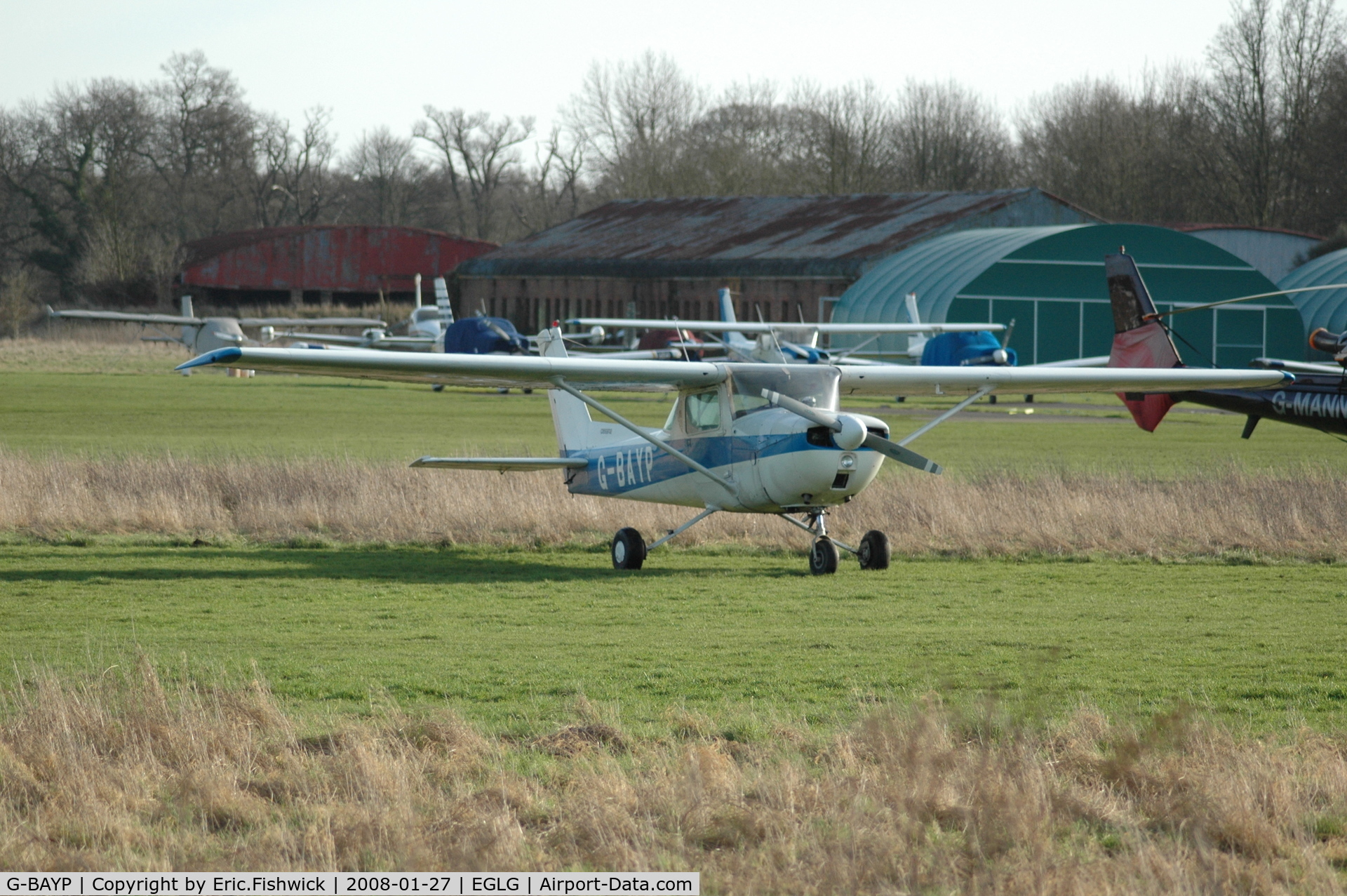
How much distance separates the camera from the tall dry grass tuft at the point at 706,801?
16.8 ft

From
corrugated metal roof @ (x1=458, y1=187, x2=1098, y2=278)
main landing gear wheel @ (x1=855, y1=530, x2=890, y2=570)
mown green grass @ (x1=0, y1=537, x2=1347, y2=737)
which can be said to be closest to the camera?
mown green grass @ (x1=0, y1=537, x2=1347, y2=737)

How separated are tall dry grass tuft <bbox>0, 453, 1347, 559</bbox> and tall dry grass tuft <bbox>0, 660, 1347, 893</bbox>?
9057 mm

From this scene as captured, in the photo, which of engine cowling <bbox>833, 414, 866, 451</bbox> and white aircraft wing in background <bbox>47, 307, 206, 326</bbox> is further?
white aircraft wing in background <bbox>47, 307, 206, 326</bbox>

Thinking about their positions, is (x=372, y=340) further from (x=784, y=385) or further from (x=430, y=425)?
(x=784, y=385)

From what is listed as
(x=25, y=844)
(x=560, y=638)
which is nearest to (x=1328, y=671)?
(x=560, y=638)

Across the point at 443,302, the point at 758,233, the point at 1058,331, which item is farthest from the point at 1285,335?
the point at 443,302

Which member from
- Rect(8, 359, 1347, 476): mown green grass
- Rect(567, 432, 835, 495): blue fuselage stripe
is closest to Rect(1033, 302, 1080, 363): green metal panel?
Rect(8, 359, 1347, 476): mown green grass

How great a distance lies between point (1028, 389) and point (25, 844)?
493 inches

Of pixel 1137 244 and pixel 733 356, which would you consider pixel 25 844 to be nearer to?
pixel 733 356

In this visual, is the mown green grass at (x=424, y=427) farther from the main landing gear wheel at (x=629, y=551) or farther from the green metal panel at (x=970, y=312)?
the main landing gear wheel at (x=629, y=551)

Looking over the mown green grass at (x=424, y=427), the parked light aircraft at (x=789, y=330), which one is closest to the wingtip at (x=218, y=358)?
the mown green grass at (x=424, y=427)

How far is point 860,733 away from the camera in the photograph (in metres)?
6.73

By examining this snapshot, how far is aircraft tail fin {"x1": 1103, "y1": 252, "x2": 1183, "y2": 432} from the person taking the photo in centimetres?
2217

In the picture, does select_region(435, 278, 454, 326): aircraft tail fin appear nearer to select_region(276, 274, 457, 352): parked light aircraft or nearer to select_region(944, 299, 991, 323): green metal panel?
select_region(276, 274, 457, 352): parked light aircraft
